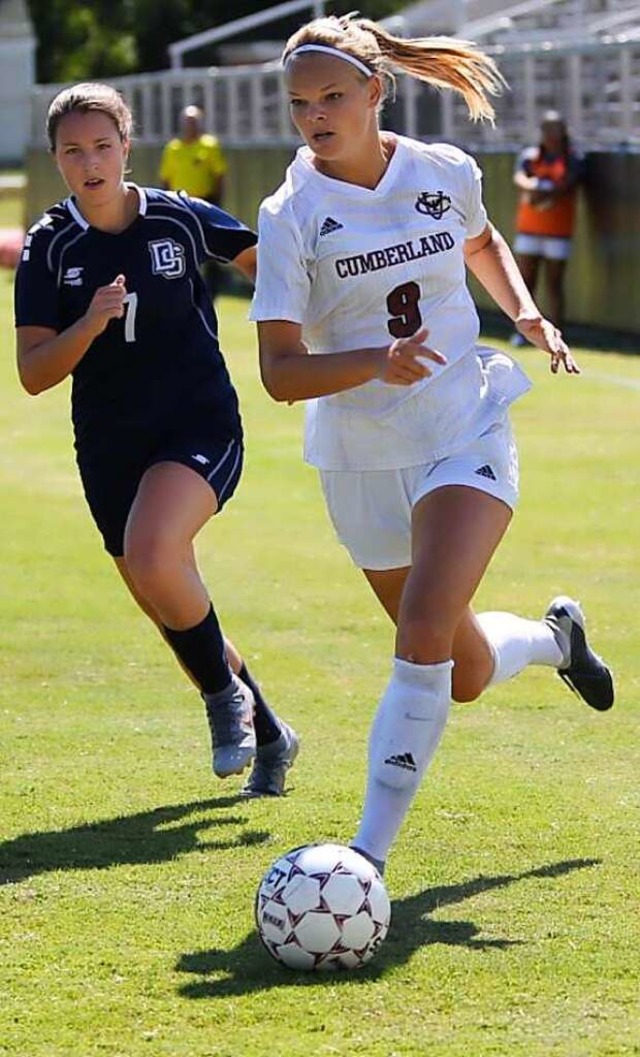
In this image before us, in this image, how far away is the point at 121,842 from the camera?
5891 mm

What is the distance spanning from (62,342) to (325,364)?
114 cm

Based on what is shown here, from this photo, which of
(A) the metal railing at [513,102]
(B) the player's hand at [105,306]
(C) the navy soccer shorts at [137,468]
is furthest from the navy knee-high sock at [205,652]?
(A) the metal railing at [513,102]

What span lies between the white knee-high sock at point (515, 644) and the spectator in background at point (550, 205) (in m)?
14.0

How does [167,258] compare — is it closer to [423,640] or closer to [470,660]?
[470,660]

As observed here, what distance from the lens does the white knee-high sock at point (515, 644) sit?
6.08m

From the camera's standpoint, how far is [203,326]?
643cm

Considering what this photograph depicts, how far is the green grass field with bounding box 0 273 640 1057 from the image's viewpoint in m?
4.43

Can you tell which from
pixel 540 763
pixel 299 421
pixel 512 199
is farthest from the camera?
pixel 512 199

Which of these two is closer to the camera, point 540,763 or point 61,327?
point 61,327

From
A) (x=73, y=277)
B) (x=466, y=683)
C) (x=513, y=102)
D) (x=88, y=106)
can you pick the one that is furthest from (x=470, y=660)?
(x=513, y=102)

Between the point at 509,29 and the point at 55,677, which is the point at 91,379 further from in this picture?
the point at 509,29

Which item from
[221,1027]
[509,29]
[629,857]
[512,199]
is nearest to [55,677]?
[629,857]

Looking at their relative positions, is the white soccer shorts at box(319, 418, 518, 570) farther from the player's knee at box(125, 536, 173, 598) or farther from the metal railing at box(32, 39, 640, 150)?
the metal railing at box(32, 39, 640, 150)

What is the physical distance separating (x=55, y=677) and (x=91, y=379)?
216cm
